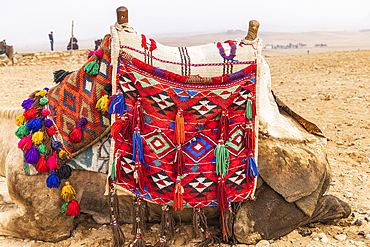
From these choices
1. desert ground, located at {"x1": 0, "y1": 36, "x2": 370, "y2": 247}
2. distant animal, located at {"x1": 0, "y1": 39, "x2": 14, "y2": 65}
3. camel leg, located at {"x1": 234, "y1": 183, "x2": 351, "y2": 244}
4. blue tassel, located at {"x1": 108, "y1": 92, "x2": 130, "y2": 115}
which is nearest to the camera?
blue tassel, located at {"x1": 108, "y1": 92, "x2": 130, "y2": 115}

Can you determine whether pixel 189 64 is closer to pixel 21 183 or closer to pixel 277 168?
pixel 277 168

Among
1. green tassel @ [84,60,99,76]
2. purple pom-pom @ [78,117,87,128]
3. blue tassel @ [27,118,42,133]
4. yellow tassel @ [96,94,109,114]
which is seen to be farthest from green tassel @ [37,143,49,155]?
green tassel @ [84,60,99,76]

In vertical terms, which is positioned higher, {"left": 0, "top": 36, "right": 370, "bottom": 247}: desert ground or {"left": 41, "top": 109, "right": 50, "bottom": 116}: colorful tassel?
{"left": 41, "top": 109, "right": 50, "bottom": 116}: colorful tassel

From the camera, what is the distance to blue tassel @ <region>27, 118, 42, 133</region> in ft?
7.82

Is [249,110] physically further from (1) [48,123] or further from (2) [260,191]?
(1) [48,123]

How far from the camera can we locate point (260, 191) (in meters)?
2.57

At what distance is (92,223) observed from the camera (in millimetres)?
2879

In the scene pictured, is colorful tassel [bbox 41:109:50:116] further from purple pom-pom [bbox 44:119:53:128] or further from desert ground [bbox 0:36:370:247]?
desert ground [bbox 0:36:370:247]

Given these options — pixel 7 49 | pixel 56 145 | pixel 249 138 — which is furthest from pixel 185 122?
pixel 7 49

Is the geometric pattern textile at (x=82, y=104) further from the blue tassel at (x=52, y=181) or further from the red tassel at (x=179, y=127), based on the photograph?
the red tassel at (x=179, y=127)

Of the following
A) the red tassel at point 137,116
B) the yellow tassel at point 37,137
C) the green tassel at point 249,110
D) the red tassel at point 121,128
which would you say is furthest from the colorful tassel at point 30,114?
the green tassel at point 249,110

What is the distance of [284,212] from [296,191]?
0.21 meters

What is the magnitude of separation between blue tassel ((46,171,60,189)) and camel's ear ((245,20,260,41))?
1.83 metres

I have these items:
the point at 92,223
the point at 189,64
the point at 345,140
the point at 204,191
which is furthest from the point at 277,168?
the point at 345,140
